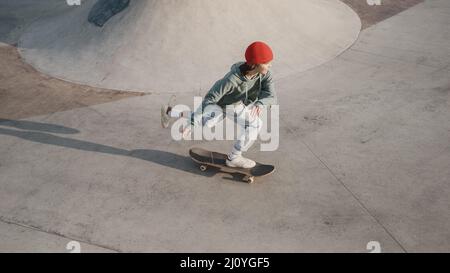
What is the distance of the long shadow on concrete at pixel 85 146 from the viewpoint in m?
7.67

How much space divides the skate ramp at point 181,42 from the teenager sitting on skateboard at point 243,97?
10.7ft

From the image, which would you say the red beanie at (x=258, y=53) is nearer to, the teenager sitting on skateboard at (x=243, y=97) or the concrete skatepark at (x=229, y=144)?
the teenager sitting on skateboard at (x=243, y=97)

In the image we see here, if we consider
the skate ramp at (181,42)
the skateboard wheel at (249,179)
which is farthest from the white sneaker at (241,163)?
the skate ramp at (181,42)

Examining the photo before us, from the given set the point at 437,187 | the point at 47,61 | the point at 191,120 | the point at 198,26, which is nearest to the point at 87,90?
the point at 47,61

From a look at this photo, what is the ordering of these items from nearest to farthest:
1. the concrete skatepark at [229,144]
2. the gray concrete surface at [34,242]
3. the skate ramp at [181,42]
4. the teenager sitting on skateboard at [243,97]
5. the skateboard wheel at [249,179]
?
the gray concrete surface at [34,242]
the concrete skatepark at [229,144]
the teenager sitting on skateboard at [243,97]
the skateboard wheel at [249,179]
the skate ramp at [181,42]

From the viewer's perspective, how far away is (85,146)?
828 centimetres

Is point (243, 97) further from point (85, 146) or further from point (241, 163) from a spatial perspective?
point (85, 146)

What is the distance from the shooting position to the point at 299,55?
36.7 ft

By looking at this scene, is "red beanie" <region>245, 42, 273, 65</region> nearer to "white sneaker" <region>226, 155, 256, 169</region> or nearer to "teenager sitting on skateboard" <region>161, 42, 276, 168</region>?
"teenager sitting on skateboard" <region>161, 42, 276, 168</region>

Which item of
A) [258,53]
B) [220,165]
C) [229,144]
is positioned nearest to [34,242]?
[220,165]

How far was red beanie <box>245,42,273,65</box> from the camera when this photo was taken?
6070 millimetres

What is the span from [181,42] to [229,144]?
4.17 metres
